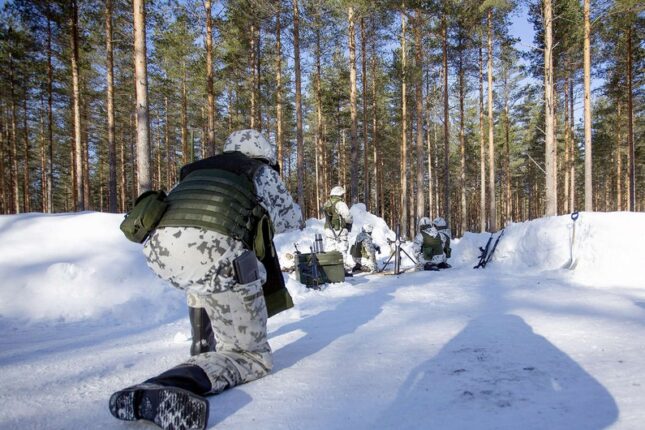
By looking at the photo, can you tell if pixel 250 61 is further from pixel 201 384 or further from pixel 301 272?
pixel 201 384

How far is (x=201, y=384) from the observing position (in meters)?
1.96

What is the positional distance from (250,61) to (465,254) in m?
15.8

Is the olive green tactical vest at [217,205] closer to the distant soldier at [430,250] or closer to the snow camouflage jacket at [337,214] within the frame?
the snow camouflage jacket at [337,214]

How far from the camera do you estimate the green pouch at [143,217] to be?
83.9 inches

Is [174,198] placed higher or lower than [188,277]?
higher

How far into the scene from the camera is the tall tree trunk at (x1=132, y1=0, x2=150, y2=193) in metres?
9.82

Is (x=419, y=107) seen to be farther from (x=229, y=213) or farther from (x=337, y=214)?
(x=229, y=213)

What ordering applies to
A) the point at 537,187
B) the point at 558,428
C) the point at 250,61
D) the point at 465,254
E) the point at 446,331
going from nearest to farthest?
the point at 558,428 → the point at 446,331 → the point at 465,254 → the point at 250,61 → the point at 537,187

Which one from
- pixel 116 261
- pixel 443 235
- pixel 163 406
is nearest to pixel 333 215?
pixel 443 235

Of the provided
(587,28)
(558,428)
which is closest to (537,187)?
(587,28)

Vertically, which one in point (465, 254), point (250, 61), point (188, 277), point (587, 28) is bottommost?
point (465, 254)

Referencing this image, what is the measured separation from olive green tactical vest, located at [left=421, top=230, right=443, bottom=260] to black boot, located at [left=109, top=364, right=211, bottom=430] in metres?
7.67

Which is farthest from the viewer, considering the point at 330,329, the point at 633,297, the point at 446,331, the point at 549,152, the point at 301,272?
the point at 549,152

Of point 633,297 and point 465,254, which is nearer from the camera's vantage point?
point 633,297
